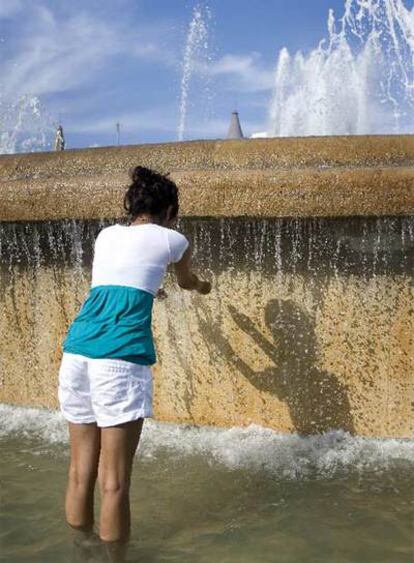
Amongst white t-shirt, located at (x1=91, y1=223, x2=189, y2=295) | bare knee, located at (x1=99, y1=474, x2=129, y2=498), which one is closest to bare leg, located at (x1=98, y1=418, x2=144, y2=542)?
bare knee, located at (x1=99, y1=474, x2=129, y2=498)

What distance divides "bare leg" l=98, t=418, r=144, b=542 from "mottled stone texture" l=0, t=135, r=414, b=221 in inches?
52.3

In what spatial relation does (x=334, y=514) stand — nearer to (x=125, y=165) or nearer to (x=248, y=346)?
(x=248, y=346)

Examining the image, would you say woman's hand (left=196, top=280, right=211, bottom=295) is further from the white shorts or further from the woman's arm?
the white shorts

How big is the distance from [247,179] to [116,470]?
1530 millimetres

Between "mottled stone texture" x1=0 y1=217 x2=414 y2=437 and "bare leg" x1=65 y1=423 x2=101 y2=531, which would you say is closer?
"bare leg" x1=65 y1=423 x2=101 y2=531

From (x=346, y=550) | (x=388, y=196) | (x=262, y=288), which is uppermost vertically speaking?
(x=388, y=196)

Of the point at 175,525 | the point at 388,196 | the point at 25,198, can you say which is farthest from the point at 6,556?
the point at 388,196

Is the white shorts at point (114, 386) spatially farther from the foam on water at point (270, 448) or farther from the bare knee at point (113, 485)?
the foam on water at point (270, 448)

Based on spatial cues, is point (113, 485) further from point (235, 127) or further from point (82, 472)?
point (235, 127)

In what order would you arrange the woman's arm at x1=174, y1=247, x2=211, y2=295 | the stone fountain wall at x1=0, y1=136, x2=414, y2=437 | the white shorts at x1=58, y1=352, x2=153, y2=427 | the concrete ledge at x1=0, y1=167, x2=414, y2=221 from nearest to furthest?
the white shorts at x1=58, y1=352, x2=153, y2=427
the woman's arm at x1=174, y1=247, x2=211, y2=295
the concrete ledge at x1=0, y1=167, x2=414, y2=221
the stone fountain wall at x1=0, y1=136, x2=414, y2=437

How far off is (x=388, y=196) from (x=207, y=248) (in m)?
0.92

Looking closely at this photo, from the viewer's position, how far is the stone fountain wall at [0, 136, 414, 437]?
3254 mm

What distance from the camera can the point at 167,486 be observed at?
3.12m

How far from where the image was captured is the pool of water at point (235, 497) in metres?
2.54
